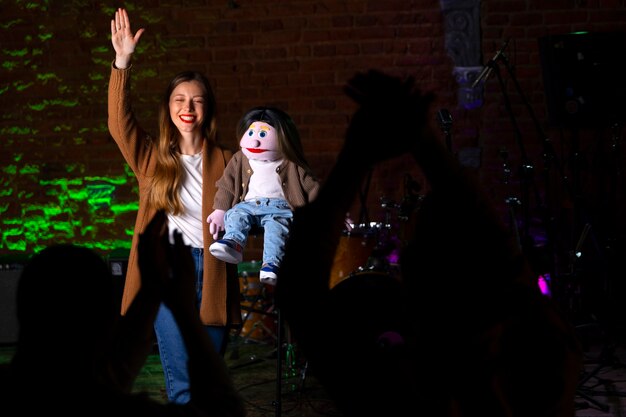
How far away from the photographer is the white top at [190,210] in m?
3.26

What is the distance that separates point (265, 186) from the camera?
3.45m

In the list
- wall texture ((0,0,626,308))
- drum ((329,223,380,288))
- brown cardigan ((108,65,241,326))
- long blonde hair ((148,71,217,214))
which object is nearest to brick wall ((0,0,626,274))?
wall texture ((0,0,626,308))

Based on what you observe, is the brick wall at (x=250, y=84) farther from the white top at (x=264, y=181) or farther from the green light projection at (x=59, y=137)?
the white top at (x=264, y=181)

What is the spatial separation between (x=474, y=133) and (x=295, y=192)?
3.04 meters

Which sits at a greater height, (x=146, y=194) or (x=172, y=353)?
(x=146, y=194)

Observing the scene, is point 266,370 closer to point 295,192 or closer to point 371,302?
point 295,192

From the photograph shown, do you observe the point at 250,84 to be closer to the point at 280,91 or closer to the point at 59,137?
the point at 280,91

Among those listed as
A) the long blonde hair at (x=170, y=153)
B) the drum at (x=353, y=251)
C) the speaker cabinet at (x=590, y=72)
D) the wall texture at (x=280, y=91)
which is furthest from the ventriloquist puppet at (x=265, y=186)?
the speaker cabinet at (x=590, y=72)

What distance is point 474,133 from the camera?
20.0ft

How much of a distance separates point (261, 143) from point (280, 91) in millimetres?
2878

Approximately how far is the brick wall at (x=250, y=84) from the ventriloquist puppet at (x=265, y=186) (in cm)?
273

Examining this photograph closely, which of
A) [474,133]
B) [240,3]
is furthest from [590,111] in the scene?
[240,3]

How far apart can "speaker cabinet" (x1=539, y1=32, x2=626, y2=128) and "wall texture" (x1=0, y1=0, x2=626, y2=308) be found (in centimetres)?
9

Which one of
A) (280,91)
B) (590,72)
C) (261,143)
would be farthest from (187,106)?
(590,72)
